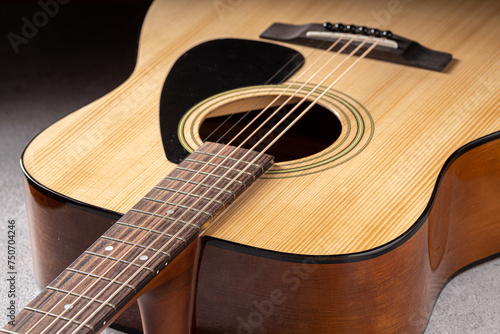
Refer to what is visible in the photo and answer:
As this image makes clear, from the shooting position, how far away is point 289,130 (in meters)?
1.31

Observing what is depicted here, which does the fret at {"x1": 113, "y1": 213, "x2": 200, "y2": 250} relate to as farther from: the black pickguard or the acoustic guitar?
the black pickguard

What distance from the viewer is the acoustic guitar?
927 millimetres

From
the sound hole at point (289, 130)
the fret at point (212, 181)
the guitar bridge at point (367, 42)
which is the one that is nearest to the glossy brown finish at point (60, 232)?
the fret at point (212, 181)

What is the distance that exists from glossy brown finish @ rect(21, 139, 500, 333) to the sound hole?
27cm

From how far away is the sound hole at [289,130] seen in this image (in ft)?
4.16

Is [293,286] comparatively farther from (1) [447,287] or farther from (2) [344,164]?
(1) [447,287]

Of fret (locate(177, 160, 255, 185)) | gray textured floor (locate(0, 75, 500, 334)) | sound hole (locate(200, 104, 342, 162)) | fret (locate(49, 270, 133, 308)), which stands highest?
fret (locate(49, 270, 133, 308))

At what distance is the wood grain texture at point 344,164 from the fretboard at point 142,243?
0.03 metres

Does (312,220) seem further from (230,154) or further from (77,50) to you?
(77,50)

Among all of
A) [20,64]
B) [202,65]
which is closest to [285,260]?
[202,65]

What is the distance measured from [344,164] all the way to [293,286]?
Answer: 0.79 feet

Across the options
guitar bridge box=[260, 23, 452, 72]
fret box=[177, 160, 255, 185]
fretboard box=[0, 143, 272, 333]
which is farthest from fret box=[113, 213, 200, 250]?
guitar bridge box=[260, 23, 452, 72]

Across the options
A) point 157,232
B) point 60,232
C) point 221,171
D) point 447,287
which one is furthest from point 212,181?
point 447,287

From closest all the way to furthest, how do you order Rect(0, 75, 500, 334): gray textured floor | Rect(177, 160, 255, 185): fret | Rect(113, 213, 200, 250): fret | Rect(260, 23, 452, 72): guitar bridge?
Rect(113, 213, 200, 250): fret → Rect(177, 160, 255, 185): fret → Rect(0, 75, 500, 334): gray textured floor → Rect(260, 23, 452, 72): guitar bridge
